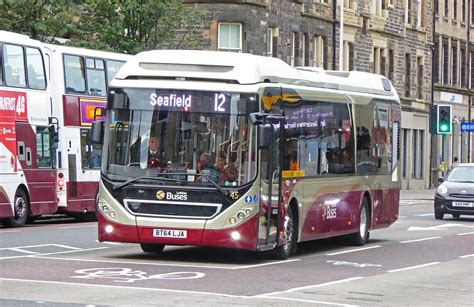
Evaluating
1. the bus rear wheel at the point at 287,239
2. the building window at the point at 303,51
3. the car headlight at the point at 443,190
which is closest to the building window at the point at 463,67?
the building window at the point at 303,51

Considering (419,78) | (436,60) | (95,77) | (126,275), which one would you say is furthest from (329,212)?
(436,60)

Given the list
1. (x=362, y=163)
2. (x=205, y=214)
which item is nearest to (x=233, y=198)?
(x=205, y=214)

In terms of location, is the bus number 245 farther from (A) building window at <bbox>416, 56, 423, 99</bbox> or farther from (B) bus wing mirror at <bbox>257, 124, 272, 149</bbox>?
(A) building window at <bbox>416, 56, 423, 99</bbox>

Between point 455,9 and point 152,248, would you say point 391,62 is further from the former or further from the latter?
point 152,248

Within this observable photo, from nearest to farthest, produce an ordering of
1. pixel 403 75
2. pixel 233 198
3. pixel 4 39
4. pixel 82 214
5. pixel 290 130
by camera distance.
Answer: pixel 233 198 < pixel 290 130 < pixel 4 39 < pixel 82 214 < pixel 403 75

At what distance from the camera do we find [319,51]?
203 feet

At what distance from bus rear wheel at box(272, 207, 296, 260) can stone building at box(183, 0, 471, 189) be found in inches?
1229

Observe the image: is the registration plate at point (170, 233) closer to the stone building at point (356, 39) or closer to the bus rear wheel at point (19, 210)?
the bus rear wheel at point (19, 210)

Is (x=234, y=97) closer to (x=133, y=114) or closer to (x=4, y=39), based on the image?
(x=133, y=114)

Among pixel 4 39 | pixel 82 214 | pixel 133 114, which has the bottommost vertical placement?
pixel 82 214

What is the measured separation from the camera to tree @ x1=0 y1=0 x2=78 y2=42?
38.2m

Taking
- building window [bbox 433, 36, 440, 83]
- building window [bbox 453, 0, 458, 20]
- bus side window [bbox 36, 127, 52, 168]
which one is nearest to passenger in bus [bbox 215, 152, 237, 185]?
bus side window [bbox 36, 127, 52, 168]

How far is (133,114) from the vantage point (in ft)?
65.8

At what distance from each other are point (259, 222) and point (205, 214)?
0.86 m
